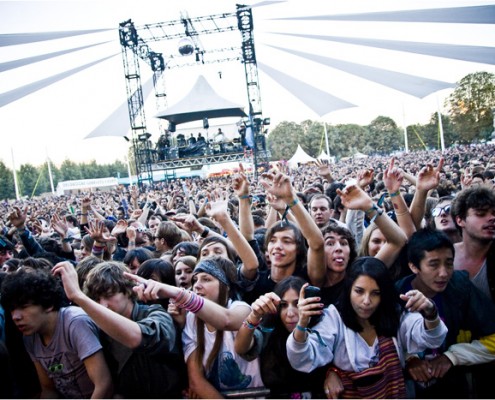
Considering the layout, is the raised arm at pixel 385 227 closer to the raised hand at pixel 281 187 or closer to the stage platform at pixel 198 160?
the raised hand at pixel 281 187

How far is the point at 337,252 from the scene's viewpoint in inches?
83.9

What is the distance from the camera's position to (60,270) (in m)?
1.50

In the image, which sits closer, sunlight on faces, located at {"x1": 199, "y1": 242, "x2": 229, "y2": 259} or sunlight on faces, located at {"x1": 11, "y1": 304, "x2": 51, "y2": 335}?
sunlight on faces, located at {"x1": 11, "y1": 304, "x2": 51, "y2": 335}

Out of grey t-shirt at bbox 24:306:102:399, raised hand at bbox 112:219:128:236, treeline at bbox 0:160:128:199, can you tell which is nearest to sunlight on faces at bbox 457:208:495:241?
grey t-shirt at bbox 24:306:102:399

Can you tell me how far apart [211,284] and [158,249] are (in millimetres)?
1930

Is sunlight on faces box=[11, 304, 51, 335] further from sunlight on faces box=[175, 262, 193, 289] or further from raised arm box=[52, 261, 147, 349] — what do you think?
sunlight on faces box=[175, 262, 193, 289]

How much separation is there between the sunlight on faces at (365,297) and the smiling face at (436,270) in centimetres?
32

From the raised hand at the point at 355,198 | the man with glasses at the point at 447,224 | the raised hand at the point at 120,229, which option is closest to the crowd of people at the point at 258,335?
the raised hand at the point at 355,198

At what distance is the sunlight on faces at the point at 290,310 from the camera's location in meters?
1.71

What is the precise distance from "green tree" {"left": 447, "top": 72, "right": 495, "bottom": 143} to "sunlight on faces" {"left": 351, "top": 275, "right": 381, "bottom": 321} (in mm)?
19790

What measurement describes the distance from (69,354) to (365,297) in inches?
52.4

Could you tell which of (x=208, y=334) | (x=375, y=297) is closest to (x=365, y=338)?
(x=375, y=297)

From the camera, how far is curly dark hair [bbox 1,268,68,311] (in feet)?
5.48

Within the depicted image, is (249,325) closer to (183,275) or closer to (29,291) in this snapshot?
(183,275)
